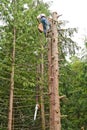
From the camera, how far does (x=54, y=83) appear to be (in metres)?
7.30

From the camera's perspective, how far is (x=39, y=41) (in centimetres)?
1652

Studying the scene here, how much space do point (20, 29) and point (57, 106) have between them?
8855 mm

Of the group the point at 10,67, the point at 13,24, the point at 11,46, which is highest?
the point at 13,24

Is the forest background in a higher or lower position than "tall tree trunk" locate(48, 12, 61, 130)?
higher

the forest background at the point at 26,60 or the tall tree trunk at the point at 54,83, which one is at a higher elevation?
the forest background at the point at 26,60

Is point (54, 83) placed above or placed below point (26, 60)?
below

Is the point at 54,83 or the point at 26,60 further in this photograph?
the point at 26,60

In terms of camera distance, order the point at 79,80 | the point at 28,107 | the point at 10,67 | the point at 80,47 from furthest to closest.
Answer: the point at 79,80, the point at 80,47, the point at 28,107, the point at 10,67

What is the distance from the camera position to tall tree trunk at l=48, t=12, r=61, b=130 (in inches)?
278

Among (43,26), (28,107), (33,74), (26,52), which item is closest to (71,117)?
(28,107)

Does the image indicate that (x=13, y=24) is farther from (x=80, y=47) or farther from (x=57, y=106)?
(x=57, y=106)

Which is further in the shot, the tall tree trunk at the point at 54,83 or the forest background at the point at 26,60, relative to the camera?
the forest background at the point at 26,60

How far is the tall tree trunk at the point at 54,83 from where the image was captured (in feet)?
23.2

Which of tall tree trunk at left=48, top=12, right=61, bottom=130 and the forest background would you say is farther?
the forest background
